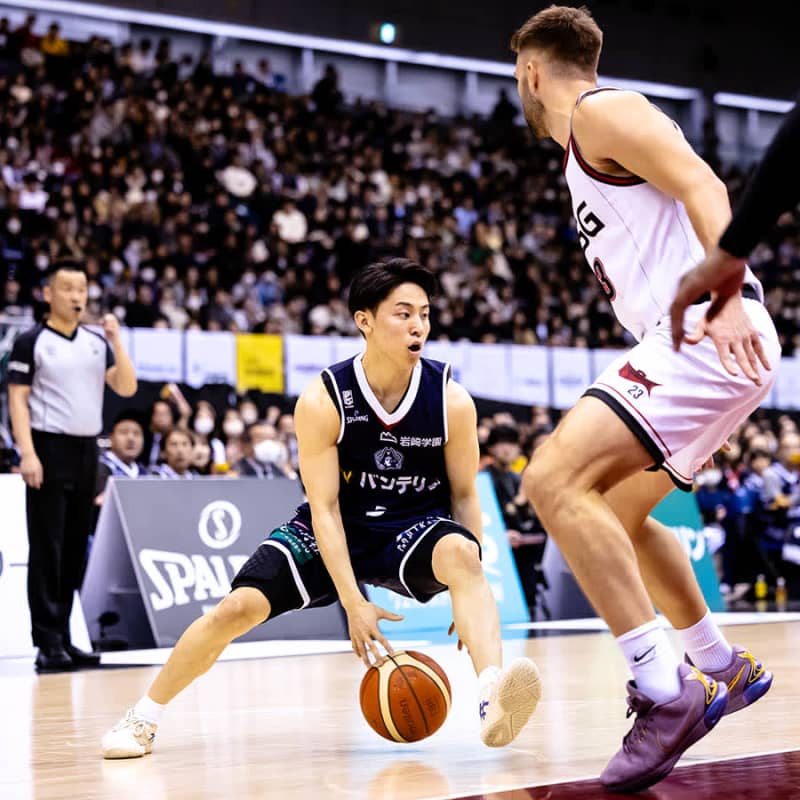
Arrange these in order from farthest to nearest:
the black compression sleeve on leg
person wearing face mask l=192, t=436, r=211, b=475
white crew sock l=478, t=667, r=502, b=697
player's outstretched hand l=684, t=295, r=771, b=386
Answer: person wearing face mask l=192, t=436, r=211, b=475 < white crew sock l=478, t=667, r=502, b=697 < player's outstretched hand l=684, t=295, r=771, b=386 < the black compression sleeve on leg

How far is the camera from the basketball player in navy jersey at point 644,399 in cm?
310

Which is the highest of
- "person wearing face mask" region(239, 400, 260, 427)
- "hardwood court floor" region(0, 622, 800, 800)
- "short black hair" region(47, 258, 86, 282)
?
"short black hair" region(47, 258, 86, 282)

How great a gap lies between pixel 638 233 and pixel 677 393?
50cm

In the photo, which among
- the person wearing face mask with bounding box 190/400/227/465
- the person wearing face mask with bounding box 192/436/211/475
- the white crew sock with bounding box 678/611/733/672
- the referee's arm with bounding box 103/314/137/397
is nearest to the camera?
the white crew sock with bounding box 678/611/733/672

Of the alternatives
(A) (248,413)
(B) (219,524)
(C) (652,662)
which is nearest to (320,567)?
(C) (652,662)

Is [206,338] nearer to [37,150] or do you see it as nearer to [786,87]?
[37,150]

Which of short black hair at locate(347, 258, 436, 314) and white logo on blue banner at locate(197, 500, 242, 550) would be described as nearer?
short black hair at locate(347, 258, 436, 314)

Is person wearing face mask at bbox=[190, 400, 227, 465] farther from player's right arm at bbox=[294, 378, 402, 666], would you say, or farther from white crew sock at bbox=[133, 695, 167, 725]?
white crew sock at bbox=[133, 695, 167, 725]

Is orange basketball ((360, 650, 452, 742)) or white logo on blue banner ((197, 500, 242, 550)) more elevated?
white logo on blue banner ((197, 500, 242, 550))

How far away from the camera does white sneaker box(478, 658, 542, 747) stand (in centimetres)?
339

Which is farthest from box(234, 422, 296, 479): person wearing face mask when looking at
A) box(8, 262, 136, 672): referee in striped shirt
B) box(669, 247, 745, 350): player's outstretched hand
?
box(669, 247, 745, 350): player's outstretched hand

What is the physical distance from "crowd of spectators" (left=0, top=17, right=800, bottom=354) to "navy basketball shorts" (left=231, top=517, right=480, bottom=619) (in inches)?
414

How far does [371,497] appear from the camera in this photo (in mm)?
4328

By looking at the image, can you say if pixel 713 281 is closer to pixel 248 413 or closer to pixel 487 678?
pixel 487 678
